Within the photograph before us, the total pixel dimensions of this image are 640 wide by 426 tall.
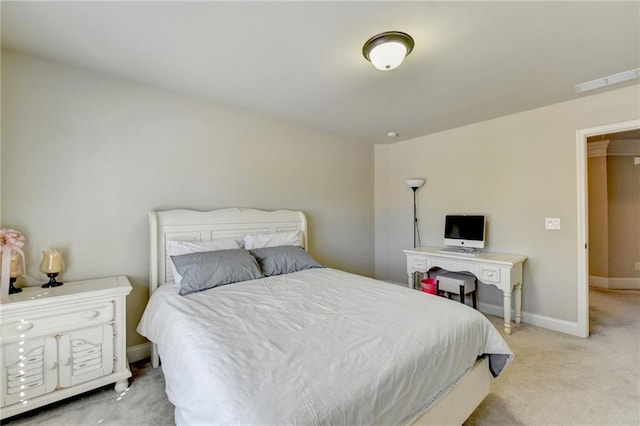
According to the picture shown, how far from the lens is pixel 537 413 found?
1.77 meters

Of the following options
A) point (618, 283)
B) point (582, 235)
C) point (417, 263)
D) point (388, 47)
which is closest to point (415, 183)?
point (417, 263)

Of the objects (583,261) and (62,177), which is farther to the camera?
(583,261)

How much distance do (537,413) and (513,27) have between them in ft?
7.82

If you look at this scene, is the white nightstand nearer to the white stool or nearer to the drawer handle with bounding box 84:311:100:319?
the drawer handle with bounding box 84:311:100:319

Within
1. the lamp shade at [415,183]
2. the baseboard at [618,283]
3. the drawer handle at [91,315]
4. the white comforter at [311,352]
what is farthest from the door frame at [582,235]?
the drawer handle at [91,315]

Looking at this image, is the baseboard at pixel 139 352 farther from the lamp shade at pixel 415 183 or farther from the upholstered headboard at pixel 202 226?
the lamp shade at pixel 415 183

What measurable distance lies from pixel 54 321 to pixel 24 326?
0.43ft

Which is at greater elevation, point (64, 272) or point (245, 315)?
point (64, 272)

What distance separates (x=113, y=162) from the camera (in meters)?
2.33

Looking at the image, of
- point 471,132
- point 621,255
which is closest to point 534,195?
point 471,132

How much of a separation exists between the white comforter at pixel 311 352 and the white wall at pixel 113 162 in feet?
2.49

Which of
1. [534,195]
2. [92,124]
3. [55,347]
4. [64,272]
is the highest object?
[92,124]

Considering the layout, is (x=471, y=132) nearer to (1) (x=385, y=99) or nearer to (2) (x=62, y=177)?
(1) (x=385, y=99)

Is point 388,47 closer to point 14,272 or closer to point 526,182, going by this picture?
point 526,182
